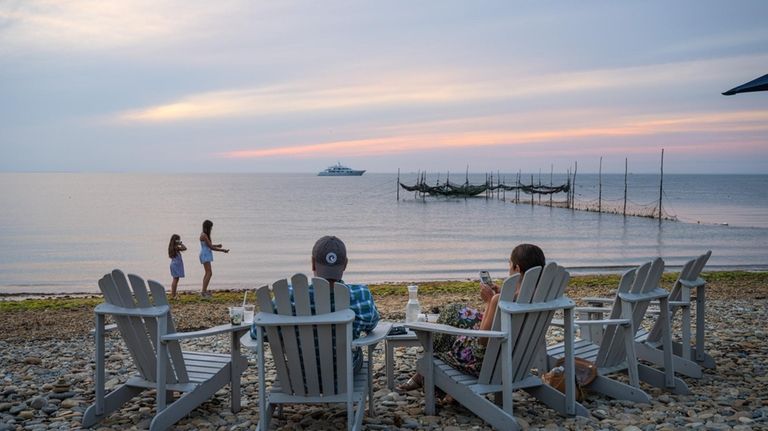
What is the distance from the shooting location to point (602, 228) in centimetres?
3466

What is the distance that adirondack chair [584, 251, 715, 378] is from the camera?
5.02 metres

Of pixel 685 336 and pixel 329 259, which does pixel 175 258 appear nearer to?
pixel 329 259

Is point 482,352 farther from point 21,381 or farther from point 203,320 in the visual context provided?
point 203,320

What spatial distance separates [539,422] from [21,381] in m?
3.97

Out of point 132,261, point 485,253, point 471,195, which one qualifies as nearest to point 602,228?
point 485,253

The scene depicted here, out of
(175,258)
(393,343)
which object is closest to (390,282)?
(175,258)

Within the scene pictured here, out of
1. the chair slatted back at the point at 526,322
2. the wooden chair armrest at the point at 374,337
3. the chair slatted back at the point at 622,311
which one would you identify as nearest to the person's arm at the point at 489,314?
the chair slatted back at the point at 526,322

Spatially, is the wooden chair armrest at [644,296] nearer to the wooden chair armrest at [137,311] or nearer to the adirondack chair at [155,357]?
the adirondack chair at [155,357]

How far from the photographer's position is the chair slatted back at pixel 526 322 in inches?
150

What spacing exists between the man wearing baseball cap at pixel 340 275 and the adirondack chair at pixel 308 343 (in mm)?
92

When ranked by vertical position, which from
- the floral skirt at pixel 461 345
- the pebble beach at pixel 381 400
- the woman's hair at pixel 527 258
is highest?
the woman's hair at pixel 527 258

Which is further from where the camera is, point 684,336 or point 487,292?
point 684,336

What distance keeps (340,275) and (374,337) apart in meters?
0.41

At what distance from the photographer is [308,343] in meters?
3.60
